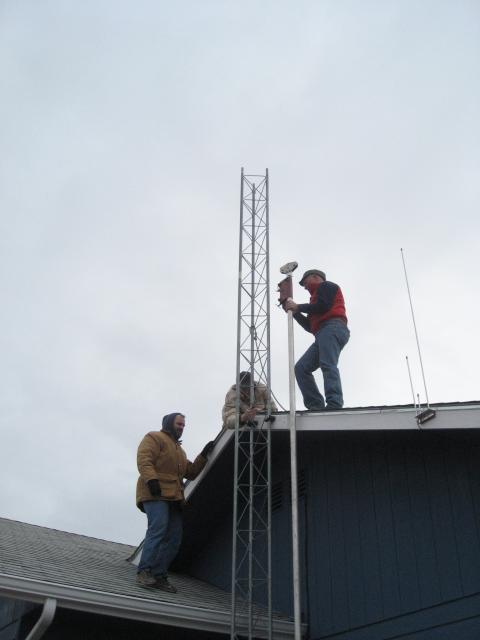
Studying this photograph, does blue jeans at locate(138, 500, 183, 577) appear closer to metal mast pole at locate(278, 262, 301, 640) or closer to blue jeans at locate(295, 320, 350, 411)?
metal mast pole at locate(278, 262, 301, 640)

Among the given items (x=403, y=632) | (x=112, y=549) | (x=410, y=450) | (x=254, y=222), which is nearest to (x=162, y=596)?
(x=403, y=632)

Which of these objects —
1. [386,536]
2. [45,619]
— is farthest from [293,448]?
[45,619]

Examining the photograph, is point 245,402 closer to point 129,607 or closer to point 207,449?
point 207,449

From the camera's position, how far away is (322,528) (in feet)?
25.7

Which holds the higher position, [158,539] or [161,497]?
[161,497]

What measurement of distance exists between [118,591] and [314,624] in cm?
196

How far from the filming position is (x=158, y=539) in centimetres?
777

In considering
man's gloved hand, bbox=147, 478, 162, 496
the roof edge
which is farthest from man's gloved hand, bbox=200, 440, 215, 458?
the roof edge

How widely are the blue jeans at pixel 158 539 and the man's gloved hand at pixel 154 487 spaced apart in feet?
0.46

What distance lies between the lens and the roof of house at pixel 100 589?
645 centimetres

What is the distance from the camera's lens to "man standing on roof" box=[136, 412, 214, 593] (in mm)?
7766

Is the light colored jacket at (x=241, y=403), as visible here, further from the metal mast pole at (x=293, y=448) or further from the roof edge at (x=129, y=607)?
the roof edge at (x=129, y=607)

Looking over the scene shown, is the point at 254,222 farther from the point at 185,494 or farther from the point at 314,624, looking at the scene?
the point at 314,624

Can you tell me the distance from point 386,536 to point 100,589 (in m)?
2.63
